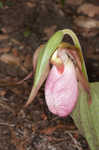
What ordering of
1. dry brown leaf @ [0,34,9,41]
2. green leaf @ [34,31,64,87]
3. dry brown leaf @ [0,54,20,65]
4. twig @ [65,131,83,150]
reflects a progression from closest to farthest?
green leaf @ [34,31,64,87] → twig @ [65,131,83,150] → dry brown leaf @ [0,54,20,65] → dry brown leaf @ [0,34,9,41]

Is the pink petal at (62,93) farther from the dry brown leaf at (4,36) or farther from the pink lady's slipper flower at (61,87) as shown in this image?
the dry brown leaf at (4,36)

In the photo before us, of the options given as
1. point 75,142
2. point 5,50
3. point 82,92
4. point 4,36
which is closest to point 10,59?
point 5,50

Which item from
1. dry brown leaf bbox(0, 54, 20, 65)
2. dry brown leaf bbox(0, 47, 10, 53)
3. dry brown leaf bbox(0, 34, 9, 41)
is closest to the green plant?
dry brown leaf bbox(0, 54, 20, 65)

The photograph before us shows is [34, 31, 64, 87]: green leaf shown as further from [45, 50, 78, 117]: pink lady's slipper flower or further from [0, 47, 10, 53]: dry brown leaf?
[0, 47, 10, 53]: dry brown leaf

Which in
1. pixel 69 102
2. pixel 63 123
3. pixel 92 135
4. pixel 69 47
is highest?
pixel 69 47

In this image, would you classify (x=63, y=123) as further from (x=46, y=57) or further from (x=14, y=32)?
(x=14, y=32)

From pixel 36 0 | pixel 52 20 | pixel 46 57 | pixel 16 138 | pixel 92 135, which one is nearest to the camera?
pixel 46 57

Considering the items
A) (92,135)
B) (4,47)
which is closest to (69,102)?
(92,135)

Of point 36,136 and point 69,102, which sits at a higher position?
point 69,102
